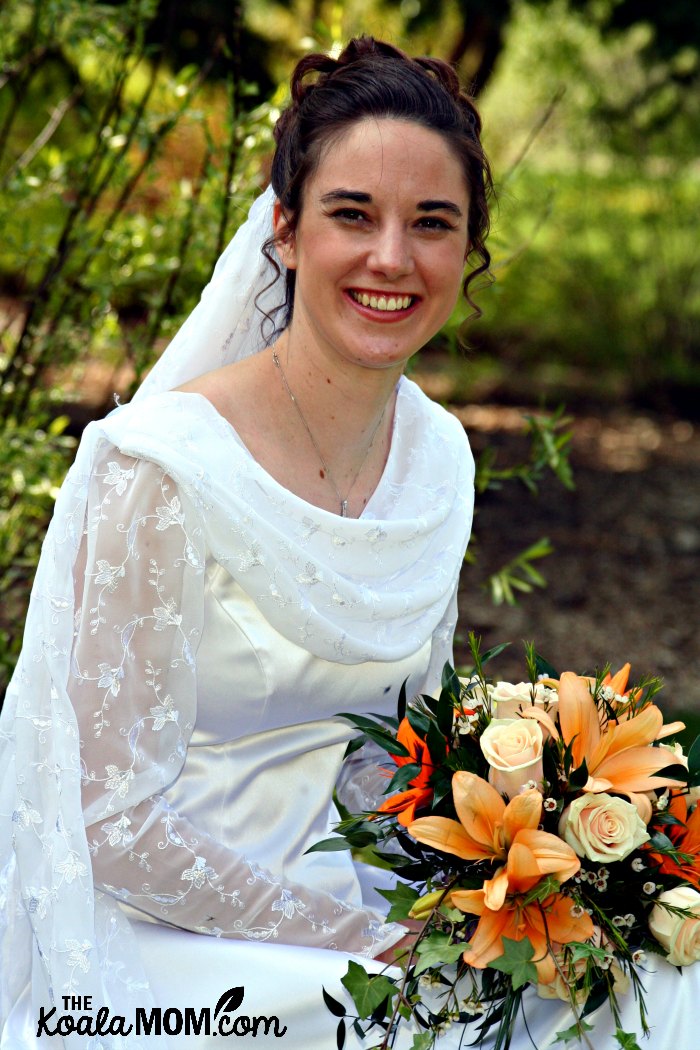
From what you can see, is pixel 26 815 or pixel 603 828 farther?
pixel 26 815

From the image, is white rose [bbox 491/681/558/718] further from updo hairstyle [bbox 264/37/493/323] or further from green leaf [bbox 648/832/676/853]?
updo hairstyle [bbox 264/37/493/323]

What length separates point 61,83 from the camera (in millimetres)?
6582

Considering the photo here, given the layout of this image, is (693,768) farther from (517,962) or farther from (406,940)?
(406,940)

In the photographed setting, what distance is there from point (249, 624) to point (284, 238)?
71 cm

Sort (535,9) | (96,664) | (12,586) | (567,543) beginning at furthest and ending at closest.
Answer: (535,9) → (567,543) → (12,586) → (96,664)

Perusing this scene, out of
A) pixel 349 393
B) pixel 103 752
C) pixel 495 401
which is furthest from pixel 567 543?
pixel 103 752

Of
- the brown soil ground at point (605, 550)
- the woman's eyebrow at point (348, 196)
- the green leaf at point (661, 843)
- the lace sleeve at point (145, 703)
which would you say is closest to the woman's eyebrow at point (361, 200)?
the woman's eyebrow at point (348, 196)

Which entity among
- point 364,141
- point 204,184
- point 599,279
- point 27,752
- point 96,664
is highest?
point 599,279

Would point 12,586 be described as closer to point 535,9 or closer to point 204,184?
point 204,184

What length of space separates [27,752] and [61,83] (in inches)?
211

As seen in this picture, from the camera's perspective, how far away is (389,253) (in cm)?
214

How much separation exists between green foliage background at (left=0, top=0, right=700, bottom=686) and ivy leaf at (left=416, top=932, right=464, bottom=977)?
143 centimetres

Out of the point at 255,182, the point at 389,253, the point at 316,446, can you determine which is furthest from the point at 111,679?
the point at 255,182

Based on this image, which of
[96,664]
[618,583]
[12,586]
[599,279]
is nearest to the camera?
[96,664]
